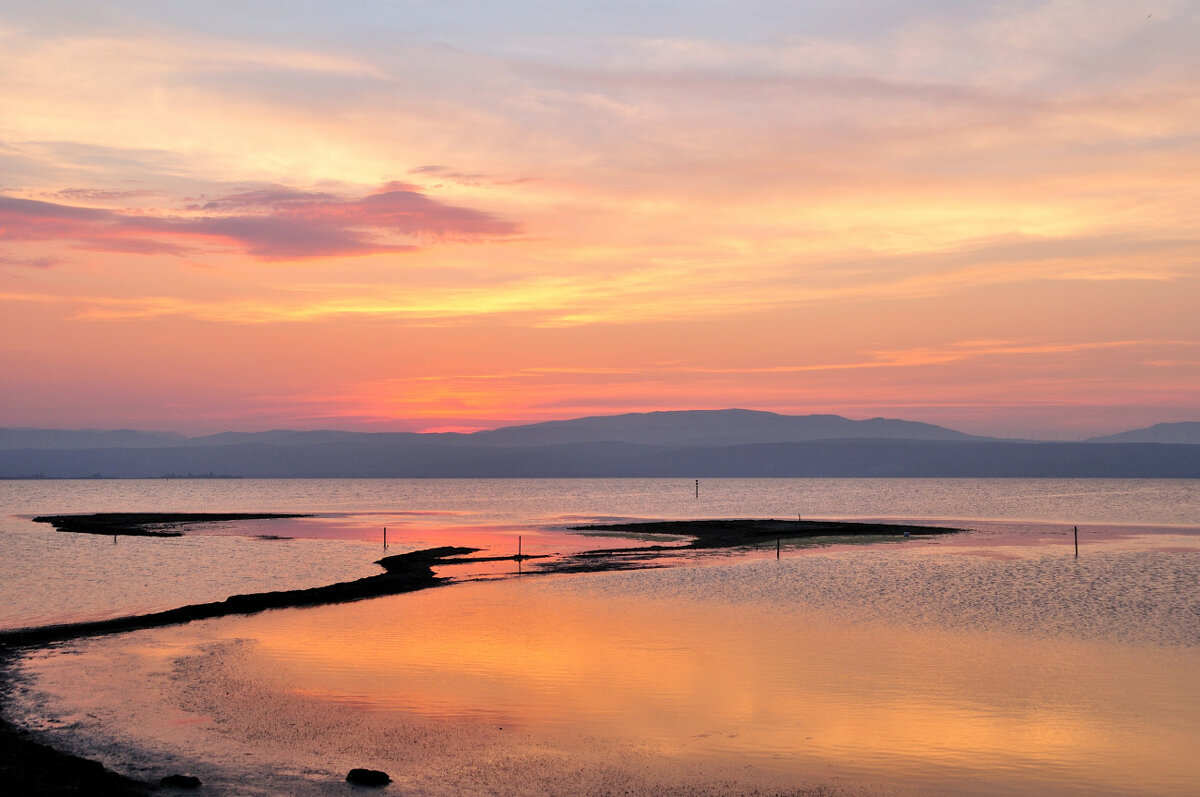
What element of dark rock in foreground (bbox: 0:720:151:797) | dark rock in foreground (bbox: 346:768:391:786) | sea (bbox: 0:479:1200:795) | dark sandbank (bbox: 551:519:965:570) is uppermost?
dark rock in foreground (bbox: 0:720:151:797)

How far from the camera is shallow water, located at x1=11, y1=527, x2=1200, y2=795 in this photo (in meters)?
20.0

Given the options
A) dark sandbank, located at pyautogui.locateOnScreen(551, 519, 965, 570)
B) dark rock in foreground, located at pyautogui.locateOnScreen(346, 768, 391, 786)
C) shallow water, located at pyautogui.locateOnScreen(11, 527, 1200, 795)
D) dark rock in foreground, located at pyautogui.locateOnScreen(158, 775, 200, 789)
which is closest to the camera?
dark rock in foreground, located at pyautogui.locateOnScreen(158, 775, 200, 789)

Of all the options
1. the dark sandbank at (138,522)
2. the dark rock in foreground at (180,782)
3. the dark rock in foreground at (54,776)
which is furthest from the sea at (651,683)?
the dark sandbank at (138,522)

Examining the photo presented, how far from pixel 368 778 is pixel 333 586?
32945mm

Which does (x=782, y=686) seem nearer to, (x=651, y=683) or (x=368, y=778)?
(x=651, y=683)

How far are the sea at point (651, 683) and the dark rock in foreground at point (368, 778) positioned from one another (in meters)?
0.62

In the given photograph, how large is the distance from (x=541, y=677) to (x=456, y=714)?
491 cm

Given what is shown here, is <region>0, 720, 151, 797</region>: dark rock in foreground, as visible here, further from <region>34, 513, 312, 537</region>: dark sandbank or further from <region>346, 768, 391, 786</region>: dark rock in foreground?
<region>34, 513, 312, 537</region>: dark sandbank

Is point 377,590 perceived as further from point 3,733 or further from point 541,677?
point 3,733

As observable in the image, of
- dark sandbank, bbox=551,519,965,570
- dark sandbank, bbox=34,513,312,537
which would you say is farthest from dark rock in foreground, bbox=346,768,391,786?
dark sandbank, bbox=34,513,312,537

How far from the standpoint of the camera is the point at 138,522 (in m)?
125

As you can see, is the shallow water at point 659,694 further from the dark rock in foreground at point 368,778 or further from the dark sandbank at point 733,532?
the dark sandbank at point 733,532

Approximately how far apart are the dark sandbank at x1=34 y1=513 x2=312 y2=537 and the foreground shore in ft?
1.20

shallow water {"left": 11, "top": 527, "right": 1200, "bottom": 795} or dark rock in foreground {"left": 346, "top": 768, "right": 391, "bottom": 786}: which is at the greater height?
dark rock in foreground {"left": 346, "top": 768, "right": 391, "bottom": 786}
